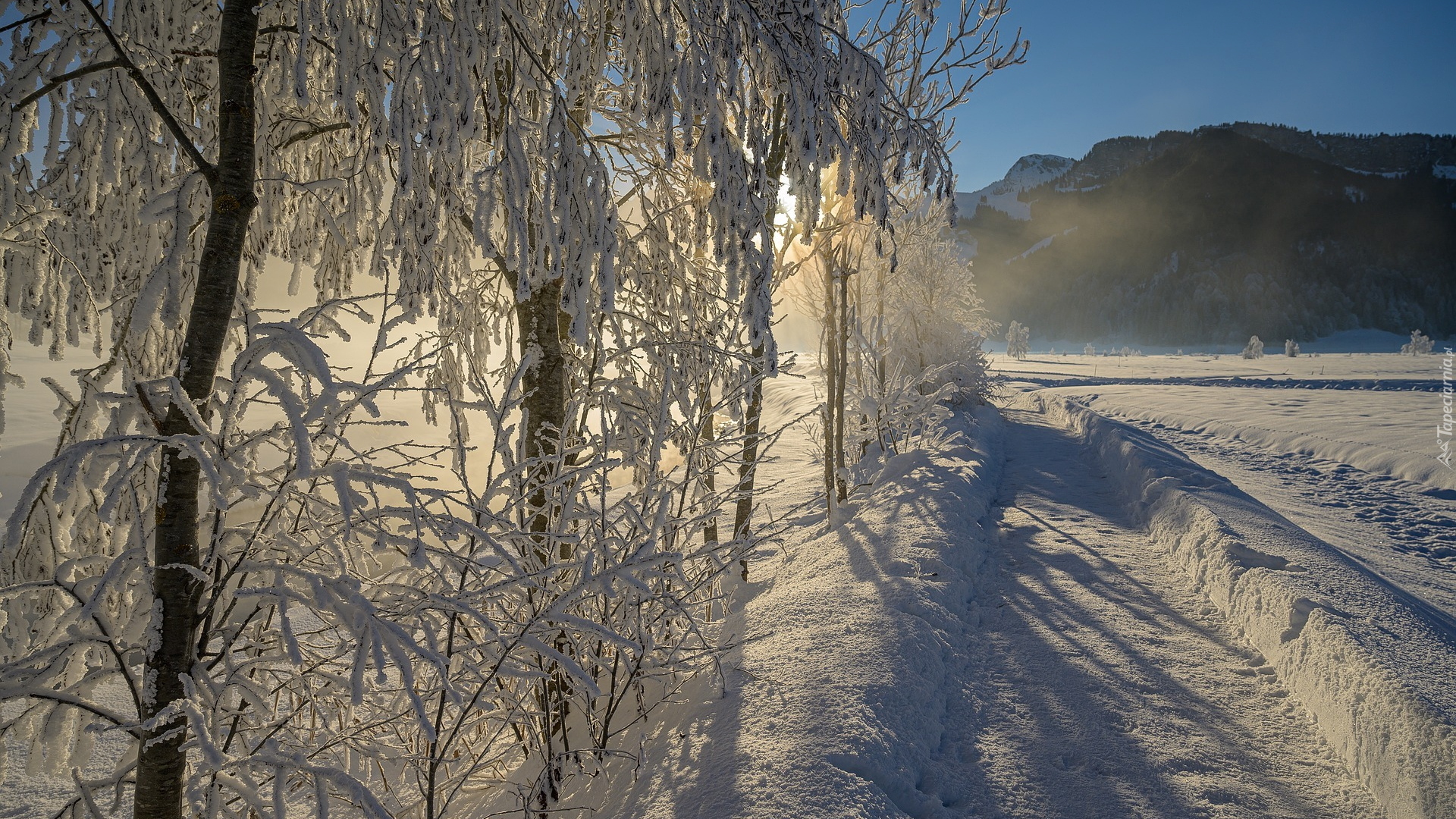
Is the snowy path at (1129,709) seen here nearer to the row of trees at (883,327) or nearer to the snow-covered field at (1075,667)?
the snow-covered field at (1075,667)

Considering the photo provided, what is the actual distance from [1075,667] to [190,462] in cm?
423

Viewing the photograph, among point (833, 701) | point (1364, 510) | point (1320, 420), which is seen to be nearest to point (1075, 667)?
point (833, 701)

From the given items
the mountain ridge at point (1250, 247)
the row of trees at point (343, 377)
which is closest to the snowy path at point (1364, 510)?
the row of trees at point (343, 377)

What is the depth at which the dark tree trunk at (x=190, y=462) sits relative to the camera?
1608mm

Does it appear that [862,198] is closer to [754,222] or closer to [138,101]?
[754,222]

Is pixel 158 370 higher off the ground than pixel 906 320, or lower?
lower

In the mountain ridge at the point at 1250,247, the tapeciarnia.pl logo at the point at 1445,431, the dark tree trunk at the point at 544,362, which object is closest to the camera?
the dark tree trunk at the point at 544,362

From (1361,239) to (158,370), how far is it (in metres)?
126

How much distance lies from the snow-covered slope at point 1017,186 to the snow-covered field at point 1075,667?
510 ft

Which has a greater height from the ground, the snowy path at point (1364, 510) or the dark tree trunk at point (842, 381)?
the dark tree trunk at point (842, 381)

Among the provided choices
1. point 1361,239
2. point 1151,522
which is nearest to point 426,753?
point 1151,522

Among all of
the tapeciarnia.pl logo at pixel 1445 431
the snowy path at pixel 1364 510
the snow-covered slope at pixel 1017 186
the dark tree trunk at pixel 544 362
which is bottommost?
the snowy path at pixel 1364 510

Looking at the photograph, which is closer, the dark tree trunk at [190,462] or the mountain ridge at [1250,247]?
the dark tree trunk at [190,462]

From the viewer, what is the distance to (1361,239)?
83.8 meters
